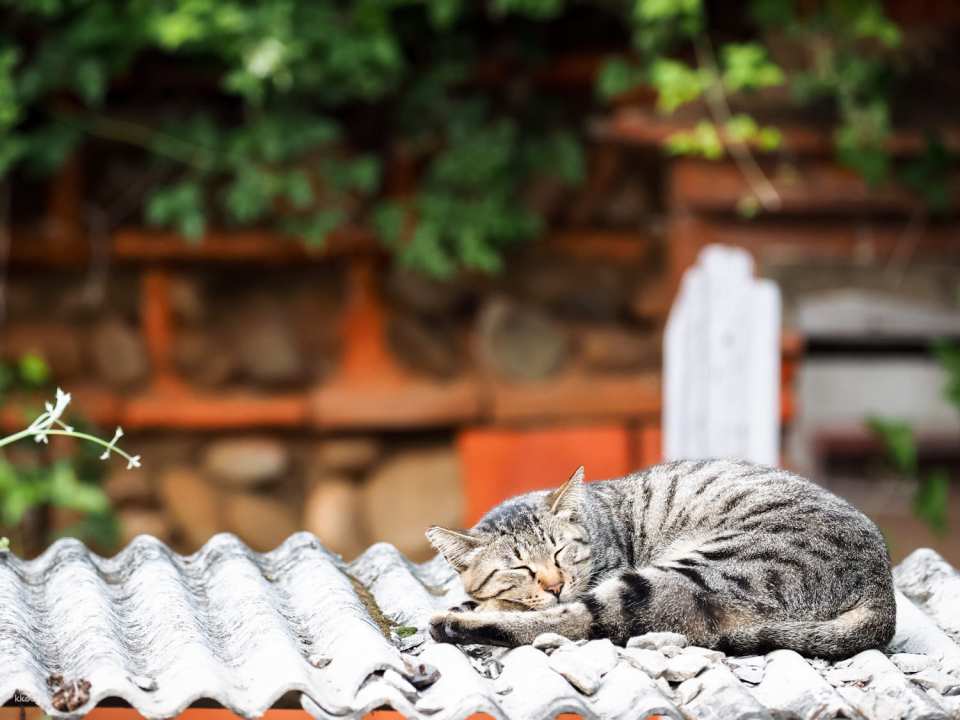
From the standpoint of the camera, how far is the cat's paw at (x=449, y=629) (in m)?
2.73

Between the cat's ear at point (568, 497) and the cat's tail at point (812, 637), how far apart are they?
56 centimetres

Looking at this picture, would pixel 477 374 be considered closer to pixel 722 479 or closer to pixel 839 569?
pixel 722 479

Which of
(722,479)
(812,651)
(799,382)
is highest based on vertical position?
(799,382)

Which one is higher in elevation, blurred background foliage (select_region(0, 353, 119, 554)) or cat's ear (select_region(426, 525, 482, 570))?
blurred background foliage (select_region(0, 353, 119, 554))

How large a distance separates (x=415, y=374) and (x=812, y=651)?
396 cm

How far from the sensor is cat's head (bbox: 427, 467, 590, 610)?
119 inches

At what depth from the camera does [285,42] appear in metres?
5.76

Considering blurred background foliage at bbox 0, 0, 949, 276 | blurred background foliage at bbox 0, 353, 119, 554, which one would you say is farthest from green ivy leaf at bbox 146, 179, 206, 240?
blurred background foliage at bbox 0, 353, 119, 554

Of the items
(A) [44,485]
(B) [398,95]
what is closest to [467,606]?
(A) [44,485]

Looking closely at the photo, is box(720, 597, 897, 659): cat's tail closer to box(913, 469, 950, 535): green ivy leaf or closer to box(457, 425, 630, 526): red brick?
box(913, 469, 950, 535): green ivy leaf

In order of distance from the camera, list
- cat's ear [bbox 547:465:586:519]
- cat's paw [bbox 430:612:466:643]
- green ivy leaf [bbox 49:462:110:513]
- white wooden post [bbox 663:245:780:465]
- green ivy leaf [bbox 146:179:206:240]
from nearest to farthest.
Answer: cat's paw [bbox 430:612:466:643] < cat's ear [bbox 547:465:586:519] < white wooden post [bbox 663:245:780:465] < green ivy leaf [bbox 49:462:110:513] < green ivy leaf [bbox 146:179:206:240]

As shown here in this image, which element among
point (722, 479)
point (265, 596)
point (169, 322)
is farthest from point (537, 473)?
point (265, 596)

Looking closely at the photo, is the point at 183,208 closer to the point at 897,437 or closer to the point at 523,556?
the point at 897,437

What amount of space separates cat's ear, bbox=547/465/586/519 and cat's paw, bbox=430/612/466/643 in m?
0.51
